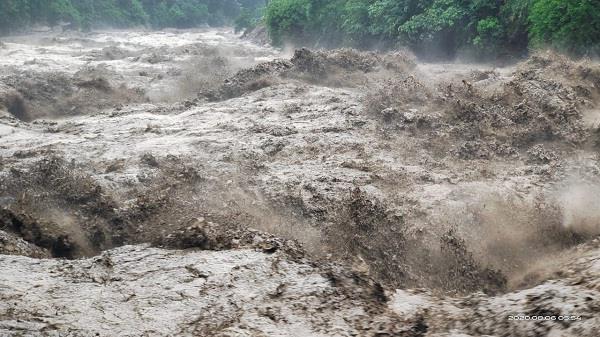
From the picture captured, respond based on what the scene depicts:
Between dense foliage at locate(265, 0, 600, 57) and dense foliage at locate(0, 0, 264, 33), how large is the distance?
64.6 ft

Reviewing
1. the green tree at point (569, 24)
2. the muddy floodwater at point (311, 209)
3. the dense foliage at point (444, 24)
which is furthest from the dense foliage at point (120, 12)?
the green tree at point (569, 24)

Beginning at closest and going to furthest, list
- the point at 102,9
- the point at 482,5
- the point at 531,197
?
1. the point at 531,197
2. the point at 482,5
3. the point at 102,9

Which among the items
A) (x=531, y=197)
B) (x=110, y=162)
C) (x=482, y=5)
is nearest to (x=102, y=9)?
(x=482, y=5)

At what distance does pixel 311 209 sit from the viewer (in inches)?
288

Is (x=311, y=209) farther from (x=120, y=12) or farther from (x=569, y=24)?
(x=120, y=12)

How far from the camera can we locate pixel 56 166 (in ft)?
27.8

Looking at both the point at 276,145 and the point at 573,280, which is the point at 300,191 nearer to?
the point at 276,145

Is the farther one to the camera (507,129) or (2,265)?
(507,129)

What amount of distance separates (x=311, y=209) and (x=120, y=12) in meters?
52.0

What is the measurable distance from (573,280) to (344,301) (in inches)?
74.3

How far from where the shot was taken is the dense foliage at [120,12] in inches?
1507
